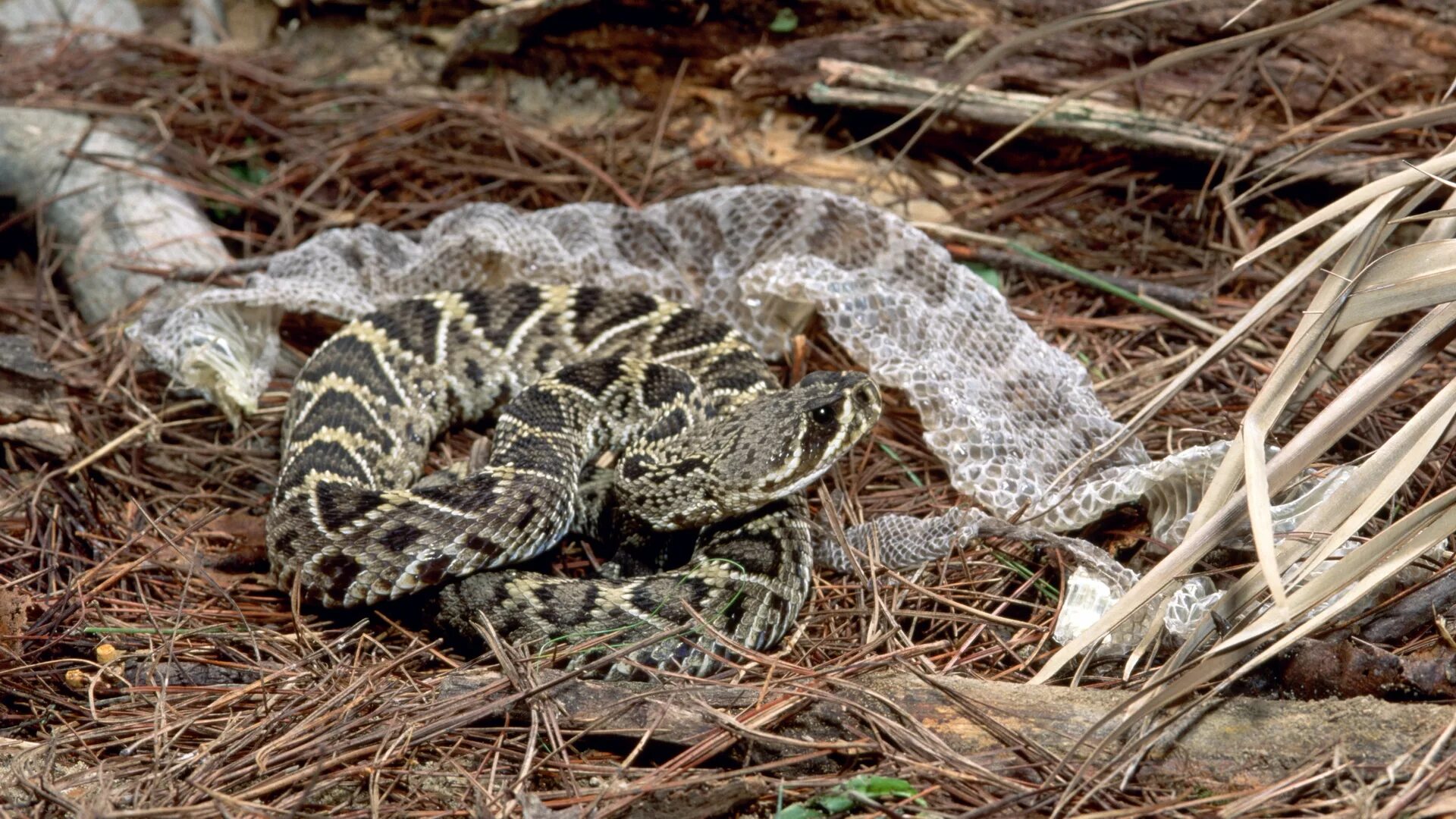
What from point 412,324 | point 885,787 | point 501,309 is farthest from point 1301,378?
point 412,324

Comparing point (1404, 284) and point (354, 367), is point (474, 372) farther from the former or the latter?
point (1404, 284)

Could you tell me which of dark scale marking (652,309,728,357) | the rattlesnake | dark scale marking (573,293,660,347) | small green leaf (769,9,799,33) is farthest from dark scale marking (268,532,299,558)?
small green leaf (769,9,799,33)

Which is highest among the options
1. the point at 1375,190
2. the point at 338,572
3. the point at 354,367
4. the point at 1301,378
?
the point at 1375,190

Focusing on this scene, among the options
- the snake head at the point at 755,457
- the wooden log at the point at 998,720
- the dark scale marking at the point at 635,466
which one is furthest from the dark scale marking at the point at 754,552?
the wooden log at the point at 998,720

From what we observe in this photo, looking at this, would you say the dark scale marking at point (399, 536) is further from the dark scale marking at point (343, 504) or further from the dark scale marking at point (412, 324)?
the dark scale marking at point (412, 324)

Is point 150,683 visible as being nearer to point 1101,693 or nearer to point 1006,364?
point 1101,693

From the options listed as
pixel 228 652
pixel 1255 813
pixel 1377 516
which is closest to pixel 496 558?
pixel 228 652

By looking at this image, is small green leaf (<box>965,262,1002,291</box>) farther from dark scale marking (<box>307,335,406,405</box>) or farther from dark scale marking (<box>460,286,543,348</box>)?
dark scale marking (<box>307,335,406,405</box>)
